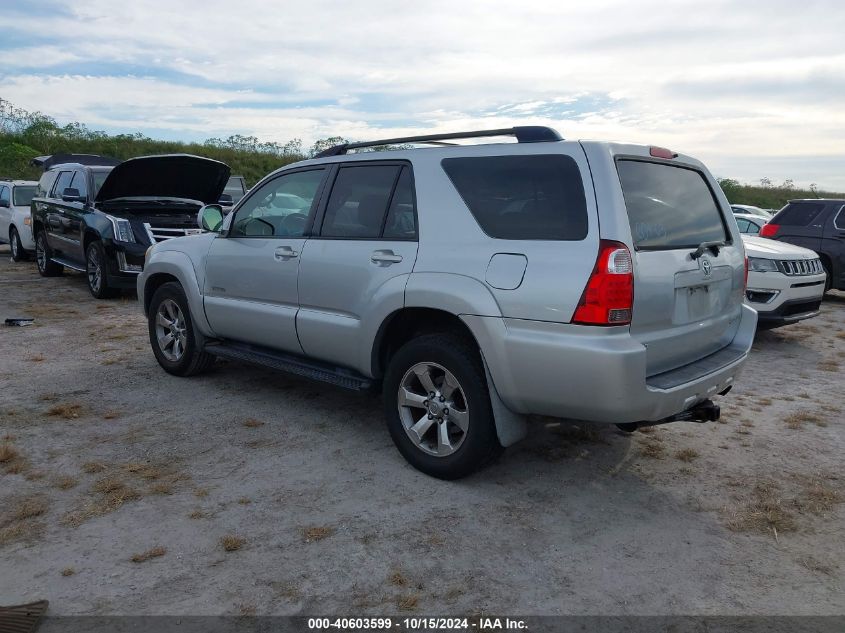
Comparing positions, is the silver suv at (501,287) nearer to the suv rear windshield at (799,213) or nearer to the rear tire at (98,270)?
the rear tire at (98,270)

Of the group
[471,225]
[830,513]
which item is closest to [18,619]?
[471,225]

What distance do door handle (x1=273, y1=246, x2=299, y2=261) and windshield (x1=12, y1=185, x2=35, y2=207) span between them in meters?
12.5

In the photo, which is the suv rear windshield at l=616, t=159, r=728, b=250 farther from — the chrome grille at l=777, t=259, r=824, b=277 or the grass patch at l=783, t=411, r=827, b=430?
the chrome grille at l=777, t=259, r=824, b=277

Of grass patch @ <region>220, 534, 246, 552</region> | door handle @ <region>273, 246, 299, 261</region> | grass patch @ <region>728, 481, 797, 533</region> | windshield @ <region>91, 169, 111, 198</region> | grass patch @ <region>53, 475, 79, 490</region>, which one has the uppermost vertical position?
windshield @ <region>91, 169, 111, 198</region>

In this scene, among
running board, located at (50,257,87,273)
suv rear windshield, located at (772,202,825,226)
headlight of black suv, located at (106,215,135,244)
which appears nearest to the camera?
headlight of black suv, located at (106,215,135,244)

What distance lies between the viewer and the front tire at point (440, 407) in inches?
148

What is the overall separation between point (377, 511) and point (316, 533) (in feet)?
1.23

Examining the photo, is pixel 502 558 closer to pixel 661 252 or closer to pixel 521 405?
pixel 521 405

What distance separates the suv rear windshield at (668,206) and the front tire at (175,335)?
12.2 feet

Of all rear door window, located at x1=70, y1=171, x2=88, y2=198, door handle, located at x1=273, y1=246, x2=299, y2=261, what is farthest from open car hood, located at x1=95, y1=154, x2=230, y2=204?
door handle, located at x1=273, y1=246, x2=299, y2=261

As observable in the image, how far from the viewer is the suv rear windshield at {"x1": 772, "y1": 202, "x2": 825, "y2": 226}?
11.0 meters

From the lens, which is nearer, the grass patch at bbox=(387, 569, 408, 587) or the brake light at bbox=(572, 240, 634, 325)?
the grass patch at bbox=(387, 569, 408, 587)

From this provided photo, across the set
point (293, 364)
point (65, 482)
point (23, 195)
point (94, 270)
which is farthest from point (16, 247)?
point (65, 482)

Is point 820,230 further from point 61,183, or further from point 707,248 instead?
point 61,183
